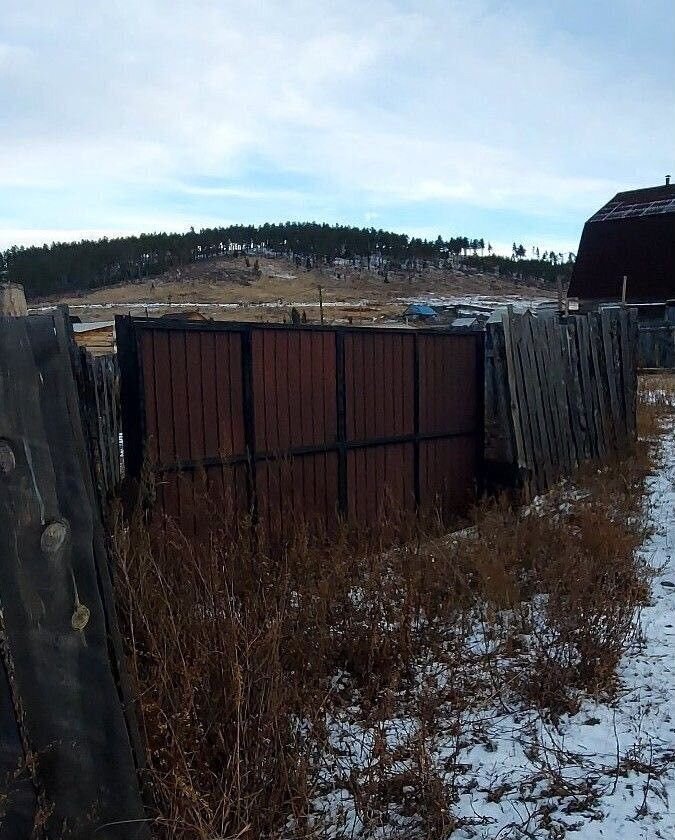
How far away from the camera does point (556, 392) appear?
24.2 ft

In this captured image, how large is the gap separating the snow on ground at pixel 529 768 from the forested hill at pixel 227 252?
219 feet

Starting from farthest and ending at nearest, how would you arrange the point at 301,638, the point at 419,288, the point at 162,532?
the point at 419,288
the point at 162,532
the point at 301,638

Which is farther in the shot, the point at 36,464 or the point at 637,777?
the point at 637,777

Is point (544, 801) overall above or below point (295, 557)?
below

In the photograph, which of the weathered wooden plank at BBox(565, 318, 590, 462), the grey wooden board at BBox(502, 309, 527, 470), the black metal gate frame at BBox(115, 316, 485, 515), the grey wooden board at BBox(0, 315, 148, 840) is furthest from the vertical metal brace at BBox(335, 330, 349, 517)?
the grey wooden board at BBox(0, 315, 148, 840)

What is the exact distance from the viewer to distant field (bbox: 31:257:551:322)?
4619 cm

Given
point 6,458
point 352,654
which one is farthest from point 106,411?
point 6,458

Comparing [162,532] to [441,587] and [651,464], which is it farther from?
[651,464]

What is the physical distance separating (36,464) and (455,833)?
1.88 m

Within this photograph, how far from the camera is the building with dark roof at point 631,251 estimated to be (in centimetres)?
2406

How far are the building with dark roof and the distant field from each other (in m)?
15.0

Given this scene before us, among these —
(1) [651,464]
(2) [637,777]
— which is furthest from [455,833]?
(1) [651,464]

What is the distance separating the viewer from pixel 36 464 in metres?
1.77

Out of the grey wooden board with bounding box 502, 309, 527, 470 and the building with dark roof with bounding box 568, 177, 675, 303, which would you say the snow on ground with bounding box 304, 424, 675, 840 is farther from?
the building with dark roof with bounding box 568, 177, 675, 303
